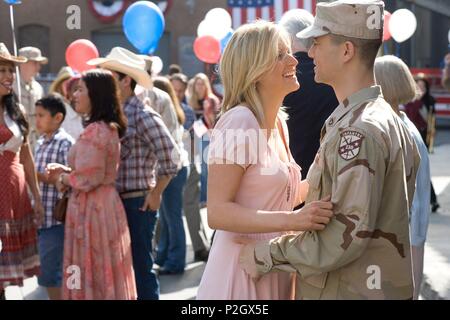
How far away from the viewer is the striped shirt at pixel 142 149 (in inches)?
241

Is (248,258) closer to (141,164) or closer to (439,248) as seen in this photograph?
(141,164)

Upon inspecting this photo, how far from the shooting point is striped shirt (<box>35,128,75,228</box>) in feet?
21.4

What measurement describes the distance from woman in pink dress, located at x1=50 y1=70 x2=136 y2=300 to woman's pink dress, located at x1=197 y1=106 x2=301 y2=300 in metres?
2.70

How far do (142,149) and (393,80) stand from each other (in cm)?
203

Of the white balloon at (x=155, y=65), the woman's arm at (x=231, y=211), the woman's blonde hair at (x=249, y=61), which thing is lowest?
the woman's arm at (x=231, y=211)

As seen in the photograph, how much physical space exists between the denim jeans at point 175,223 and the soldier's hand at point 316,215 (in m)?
5.34

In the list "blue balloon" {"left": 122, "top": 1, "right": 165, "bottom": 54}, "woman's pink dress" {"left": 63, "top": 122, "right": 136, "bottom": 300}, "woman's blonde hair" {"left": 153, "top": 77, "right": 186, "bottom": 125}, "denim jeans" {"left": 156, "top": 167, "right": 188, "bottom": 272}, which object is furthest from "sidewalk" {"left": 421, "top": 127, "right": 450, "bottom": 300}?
"blue balloon" {"left": 122, "top": 1, "right": 165, "bottom": 54}

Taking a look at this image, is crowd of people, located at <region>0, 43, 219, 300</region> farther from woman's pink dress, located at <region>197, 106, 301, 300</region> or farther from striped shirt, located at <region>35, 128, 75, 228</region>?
woman's pink dress, located at <region>197, 106, 301, 300</region>

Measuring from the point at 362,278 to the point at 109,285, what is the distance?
3297 millimetres

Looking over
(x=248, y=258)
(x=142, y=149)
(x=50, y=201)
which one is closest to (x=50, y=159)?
(x=50, y=201)

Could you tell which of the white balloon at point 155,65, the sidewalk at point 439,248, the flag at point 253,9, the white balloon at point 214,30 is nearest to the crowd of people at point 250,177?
the white balloon at point 155,65

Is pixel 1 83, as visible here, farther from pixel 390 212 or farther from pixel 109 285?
pixel 390 212

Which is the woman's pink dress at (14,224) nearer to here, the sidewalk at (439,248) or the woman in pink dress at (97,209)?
the woman in pink dress at (97,209)
